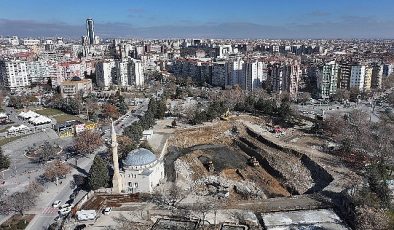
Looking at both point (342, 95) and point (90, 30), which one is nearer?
point (342, 95)

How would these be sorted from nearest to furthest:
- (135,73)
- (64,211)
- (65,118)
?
1. (64,211)
2. (65,118)
3. (135,73)

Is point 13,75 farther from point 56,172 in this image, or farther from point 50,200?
point 50,200

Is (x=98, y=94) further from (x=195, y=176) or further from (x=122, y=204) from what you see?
(x=122, y=204)

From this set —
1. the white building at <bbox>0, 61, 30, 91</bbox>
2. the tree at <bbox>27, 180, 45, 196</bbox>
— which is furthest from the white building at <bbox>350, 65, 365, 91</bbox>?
the white building at <bbox>0, 61, 30, 91</bbox>

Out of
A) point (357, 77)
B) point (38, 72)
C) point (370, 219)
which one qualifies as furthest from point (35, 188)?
point (38, 72)

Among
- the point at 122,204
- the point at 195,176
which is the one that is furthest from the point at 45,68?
the point at 122,204

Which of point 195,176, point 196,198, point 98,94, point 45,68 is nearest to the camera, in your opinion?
point 196,198
